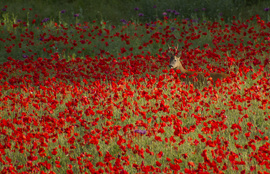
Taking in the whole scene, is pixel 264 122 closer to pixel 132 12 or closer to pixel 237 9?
pixel 237 9

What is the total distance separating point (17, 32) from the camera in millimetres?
11648

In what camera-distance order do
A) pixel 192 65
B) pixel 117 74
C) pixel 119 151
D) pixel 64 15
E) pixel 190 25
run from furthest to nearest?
pixel 64 15
pixel 190 25
pixel 192 65
pixel 117 74
pixel 119 151

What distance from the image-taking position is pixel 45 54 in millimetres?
10039

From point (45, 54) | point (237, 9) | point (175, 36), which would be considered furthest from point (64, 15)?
point (237, 9)

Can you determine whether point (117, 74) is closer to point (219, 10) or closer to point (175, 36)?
point (175, 36)

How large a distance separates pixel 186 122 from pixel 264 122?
3.16ft

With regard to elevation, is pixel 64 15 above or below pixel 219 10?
below

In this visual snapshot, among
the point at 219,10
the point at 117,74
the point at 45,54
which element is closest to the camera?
the point at 117,74

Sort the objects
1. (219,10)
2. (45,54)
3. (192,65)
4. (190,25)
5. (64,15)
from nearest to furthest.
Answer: (192,65), (45,54), (190,25), (219,10), (64,15)

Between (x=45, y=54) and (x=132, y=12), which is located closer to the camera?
(x=45, y=54)

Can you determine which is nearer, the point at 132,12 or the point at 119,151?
the point at 119,151

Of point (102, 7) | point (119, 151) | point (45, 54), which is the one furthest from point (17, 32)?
point (119, 151)

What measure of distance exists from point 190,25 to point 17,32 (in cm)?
557

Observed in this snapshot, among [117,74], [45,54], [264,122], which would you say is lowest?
[45,54]
